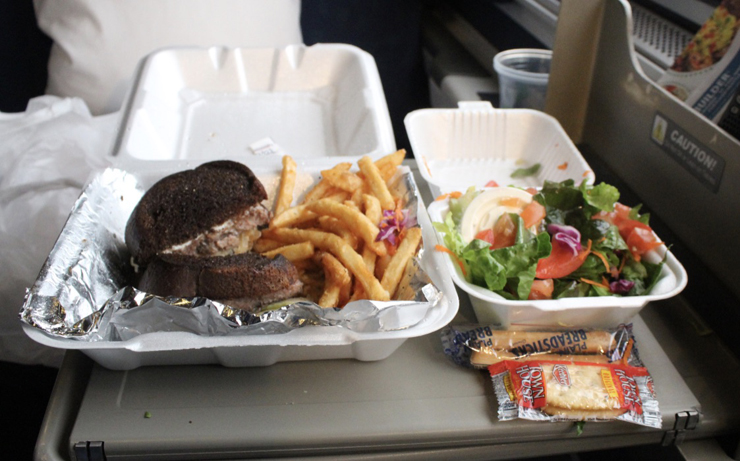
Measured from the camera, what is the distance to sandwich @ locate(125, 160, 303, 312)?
3.01 feet

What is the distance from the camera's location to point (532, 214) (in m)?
1.06

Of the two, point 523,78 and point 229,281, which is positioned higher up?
point 523,78

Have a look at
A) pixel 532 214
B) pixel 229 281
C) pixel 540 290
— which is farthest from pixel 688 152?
pixel 229 281

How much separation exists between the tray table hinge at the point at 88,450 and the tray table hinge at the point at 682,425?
3.03 feet

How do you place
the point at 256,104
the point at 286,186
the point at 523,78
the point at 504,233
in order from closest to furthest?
the point at 504,233, the point at 286,186, the point at 523,78, the point at 256,104

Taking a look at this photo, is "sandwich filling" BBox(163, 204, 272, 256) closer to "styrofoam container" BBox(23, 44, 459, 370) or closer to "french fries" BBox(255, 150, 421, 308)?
"french fries" BBox(255, 150, 421, 308)

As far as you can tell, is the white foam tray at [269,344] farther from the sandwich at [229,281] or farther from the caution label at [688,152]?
the caution label at [688,152]

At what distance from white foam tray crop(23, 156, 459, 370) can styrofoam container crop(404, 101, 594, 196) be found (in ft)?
1.62

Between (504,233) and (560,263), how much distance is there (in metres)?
0.12

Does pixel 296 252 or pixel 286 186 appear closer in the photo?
pixel 296 252

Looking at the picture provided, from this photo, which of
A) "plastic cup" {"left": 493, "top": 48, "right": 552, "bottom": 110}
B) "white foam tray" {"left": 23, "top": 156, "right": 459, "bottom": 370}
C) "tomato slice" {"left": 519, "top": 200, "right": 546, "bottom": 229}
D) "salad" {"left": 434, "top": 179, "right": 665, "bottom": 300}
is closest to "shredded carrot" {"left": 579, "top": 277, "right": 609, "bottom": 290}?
"salad" {"left": 434, "top": 179, "right": 665, "bottom": 300}

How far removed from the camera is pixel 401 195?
3.86 ft

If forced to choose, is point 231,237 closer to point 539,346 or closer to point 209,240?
point 209,240

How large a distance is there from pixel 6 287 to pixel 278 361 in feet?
2.83
